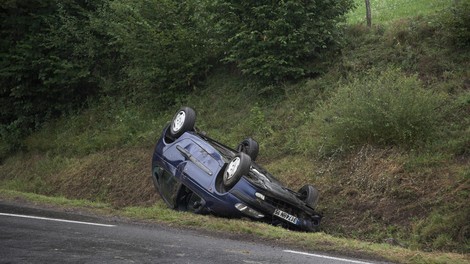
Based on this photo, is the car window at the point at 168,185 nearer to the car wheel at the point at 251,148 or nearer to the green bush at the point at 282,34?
the car wheel at the point at 251,148

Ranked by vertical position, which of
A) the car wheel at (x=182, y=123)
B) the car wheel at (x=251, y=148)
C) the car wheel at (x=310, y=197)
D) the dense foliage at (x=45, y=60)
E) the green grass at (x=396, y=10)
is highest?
the green grass at (x=396, y=10)

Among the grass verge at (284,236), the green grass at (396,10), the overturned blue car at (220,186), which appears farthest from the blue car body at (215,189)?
the green grass at (396,10)

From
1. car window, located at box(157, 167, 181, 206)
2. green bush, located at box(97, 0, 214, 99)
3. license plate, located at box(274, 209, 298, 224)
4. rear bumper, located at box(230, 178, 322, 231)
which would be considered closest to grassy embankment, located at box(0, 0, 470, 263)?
car window, located at box(157, 167, 181, 206)

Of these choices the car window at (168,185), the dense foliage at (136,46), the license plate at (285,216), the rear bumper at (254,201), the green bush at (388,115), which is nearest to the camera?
the rear bumper at (254,201)

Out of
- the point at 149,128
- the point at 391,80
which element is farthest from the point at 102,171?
the point at 391,80

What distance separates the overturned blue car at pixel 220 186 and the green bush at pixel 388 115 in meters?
1.90

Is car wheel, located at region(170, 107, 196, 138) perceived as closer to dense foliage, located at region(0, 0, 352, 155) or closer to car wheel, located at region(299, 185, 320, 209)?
car wheel, located at region(299, 185, 320, 209)

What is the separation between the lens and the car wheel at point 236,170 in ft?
31.9

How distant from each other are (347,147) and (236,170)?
3415 mm

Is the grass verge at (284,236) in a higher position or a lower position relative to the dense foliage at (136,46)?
lower

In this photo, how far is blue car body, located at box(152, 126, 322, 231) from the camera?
31.9 feet

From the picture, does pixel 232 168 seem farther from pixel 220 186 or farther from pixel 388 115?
pixel 388 115

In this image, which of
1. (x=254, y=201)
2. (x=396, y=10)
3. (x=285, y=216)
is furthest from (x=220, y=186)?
(x=396, y=10)

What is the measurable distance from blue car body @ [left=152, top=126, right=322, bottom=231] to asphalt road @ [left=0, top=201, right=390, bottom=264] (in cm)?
98
